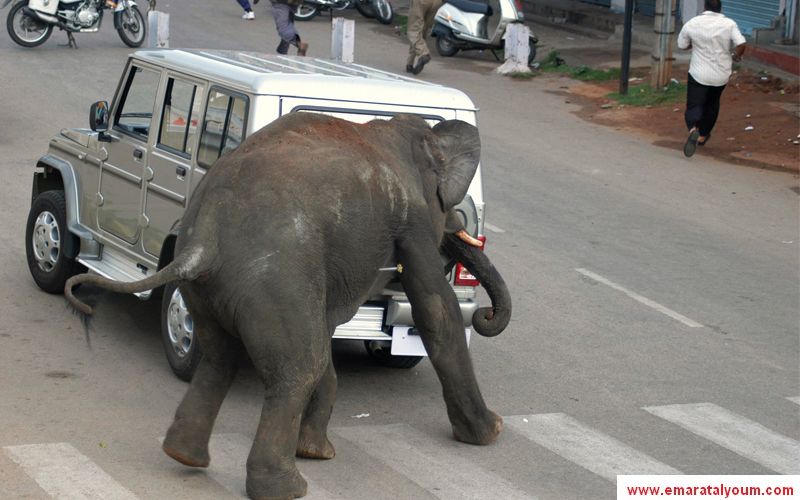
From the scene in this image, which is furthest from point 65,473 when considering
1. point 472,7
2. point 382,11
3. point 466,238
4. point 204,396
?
point 382,11

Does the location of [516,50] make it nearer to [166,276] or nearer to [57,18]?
[57,18]

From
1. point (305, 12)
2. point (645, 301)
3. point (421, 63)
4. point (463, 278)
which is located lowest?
point (645, 301)

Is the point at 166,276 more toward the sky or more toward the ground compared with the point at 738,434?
more toward the sky

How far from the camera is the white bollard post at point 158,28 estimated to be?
772 inches

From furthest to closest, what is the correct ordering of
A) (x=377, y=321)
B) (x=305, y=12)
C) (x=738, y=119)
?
(x=305, y=12), (x=738, y=119), (x=377, y=321)

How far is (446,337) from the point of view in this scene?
5672 mm

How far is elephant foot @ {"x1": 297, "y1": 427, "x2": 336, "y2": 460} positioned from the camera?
5496 mm

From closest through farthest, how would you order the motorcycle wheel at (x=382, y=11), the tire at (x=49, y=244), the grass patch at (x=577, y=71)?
the tire at (x=49, y=244) < the grass patch at (x=577, y=71) < the motorcycle wheel at (x=382, y=11)

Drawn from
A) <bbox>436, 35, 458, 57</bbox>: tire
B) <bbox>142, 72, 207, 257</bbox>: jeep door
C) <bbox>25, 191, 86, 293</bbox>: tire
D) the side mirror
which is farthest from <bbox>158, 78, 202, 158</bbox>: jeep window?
<bbox>436, 35, 458, 57</bbox>: tire

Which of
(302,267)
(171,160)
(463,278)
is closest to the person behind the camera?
(302,267)

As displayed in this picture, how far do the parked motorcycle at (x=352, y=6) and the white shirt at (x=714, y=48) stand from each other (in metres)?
12.2

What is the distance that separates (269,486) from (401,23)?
22.0 meters

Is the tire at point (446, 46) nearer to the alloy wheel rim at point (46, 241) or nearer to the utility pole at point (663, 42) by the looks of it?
the utility pole at point (663, 42)

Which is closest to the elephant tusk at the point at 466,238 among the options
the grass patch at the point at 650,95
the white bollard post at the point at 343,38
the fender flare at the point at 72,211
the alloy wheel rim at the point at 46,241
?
the fender flare at the point at 72,211
